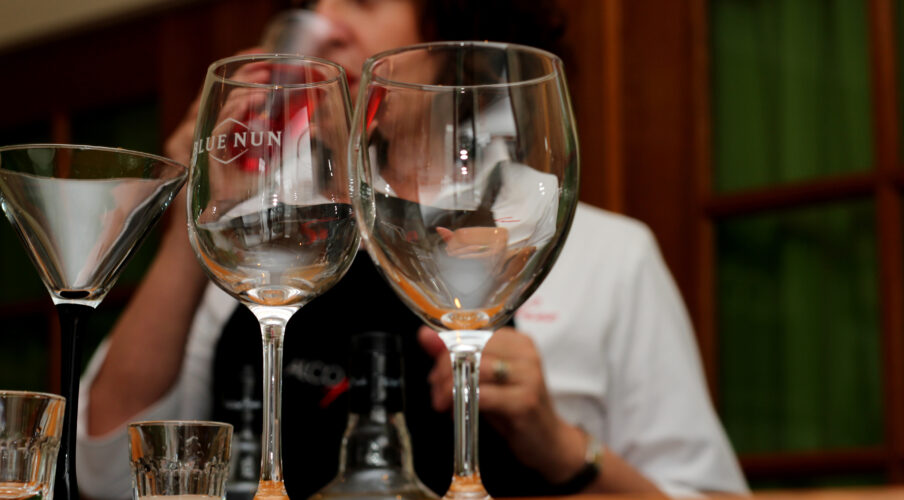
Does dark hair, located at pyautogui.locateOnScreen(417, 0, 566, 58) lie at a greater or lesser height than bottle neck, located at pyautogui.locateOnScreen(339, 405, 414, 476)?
greater

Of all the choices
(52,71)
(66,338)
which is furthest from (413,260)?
(52,71)

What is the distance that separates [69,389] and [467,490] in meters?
0.14

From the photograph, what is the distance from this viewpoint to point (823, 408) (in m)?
1.40

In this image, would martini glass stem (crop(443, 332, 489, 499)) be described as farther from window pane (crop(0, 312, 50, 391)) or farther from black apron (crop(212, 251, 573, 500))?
window pane (crop(0, 312, 50, 391))

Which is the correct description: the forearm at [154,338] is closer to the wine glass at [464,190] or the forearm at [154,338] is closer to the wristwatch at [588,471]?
the wristwatch at [588,471]

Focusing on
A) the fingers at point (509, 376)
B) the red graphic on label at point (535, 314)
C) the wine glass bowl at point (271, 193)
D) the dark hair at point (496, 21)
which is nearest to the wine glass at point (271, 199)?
the wine glass bowl at point (271, 193)

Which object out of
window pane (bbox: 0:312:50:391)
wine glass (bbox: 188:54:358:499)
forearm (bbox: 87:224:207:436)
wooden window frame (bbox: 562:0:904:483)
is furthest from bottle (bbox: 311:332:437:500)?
window pane (bbox: 0:312:50:391)

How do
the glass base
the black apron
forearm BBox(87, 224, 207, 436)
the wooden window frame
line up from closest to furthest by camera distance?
the glass base → the black apron → forearm BBox(87, 224, 207, 436) → the wooden window frame

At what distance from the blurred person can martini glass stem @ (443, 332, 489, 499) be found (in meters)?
0.39

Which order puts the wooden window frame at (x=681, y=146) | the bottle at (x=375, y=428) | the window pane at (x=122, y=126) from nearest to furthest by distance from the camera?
the bottle at (x=375, y=428), the wooden window frame at (x=681, y=146), the window pane at (x=122, y=126)

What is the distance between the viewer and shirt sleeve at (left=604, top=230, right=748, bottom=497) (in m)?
1.15

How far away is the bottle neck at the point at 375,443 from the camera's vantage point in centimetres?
47

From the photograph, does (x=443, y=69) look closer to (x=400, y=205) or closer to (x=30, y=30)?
(x=400, y=205)

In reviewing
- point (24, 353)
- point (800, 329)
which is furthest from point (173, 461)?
point (24, 353)
